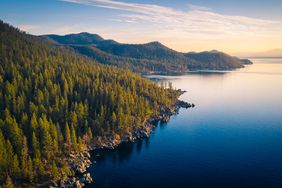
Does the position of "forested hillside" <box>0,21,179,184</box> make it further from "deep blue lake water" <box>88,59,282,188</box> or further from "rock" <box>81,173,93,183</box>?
"deep blue lake water" <box>88,59,282,188</box>

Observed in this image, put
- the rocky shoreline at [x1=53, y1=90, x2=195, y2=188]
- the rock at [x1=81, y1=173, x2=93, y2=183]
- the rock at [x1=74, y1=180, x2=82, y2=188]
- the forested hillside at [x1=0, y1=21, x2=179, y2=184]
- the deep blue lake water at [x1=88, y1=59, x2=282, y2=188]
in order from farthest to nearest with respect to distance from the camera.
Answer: the deep blue lake water at [x1=88, y1=59, x2=282, y2=188] → the rock at [x1=81, y1=173, x2=93, y2=183] → the rocky shoreline at [x1=53, y1=90, x2=195, y2=188] → the forested hillside at [x1=0, y1=21, x2=179, y2=184] → the rock at [x1=74, y1=180, x2=82, y2=188]

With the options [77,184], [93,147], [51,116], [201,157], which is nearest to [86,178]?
[77,184]

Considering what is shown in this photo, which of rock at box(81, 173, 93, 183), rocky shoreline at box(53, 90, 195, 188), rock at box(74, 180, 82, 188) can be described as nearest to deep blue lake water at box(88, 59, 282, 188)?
rock at box(81, 173, 93, 183)

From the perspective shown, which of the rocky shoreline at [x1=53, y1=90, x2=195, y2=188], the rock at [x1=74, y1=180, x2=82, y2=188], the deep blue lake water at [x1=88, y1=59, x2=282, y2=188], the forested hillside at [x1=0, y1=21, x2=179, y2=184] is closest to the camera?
the rock at [x1=74, y1=180, x2=82, y2=188]

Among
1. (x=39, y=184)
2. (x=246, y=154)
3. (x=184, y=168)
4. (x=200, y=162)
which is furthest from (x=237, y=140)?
(x=39, y=184)

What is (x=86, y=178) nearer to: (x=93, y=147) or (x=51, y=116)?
(x=93, y=147)

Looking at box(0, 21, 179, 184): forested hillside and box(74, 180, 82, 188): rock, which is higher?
box(0, 21, 179, 184): forested hillside

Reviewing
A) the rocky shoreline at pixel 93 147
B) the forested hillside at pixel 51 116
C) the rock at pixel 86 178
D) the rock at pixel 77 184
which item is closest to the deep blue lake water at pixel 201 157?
the rock at pixel 86 178
